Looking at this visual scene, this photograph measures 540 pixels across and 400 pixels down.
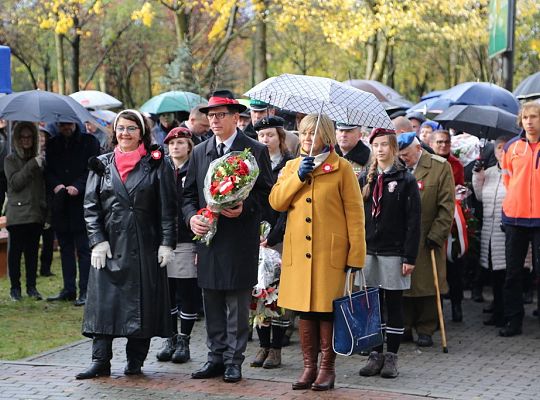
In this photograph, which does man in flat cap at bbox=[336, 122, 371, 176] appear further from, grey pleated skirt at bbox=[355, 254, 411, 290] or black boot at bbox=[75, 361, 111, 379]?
black boot at bbox=[75, 361, 111, 379]

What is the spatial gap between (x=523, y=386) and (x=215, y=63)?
21903 millimetres

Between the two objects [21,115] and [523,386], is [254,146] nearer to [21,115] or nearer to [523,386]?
[523,386]

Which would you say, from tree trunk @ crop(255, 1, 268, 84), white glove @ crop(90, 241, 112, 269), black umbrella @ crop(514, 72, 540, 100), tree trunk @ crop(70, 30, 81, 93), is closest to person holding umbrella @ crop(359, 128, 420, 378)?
white glove @ crop(90, 241, 112, 269)

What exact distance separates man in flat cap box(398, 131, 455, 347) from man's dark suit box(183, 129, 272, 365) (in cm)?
207

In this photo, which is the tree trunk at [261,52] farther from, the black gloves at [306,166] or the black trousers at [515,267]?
the black gloves at [306,166]

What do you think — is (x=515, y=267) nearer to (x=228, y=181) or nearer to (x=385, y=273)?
(x=385, y=273)

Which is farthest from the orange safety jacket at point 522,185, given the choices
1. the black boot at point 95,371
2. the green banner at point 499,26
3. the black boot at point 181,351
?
the green banner at point 499,26

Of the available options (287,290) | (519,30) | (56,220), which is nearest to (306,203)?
(287,290)

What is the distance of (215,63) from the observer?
29.2 meters

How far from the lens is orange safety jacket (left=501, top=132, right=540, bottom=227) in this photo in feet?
33.3

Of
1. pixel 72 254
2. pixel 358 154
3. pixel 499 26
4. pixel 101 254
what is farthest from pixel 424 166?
pixel 499 26

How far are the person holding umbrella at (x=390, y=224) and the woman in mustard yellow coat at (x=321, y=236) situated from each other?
1079mm

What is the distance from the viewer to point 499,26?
1666 cm

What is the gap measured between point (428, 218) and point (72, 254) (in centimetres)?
443
